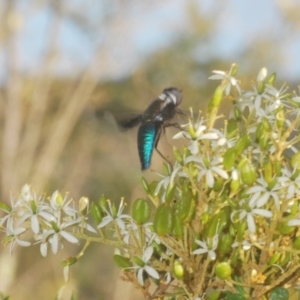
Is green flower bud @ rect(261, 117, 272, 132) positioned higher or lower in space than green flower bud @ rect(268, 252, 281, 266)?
higher

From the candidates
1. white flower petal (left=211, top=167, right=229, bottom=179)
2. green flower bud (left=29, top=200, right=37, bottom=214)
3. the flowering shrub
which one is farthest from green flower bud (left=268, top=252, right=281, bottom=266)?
green flower bud (left=29, top=200, right=37, bottom=214)

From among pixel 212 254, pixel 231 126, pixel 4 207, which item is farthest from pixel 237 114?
pixel 4 207

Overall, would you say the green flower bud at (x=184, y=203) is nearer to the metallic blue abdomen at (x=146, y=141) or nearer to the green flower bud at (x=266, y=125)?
the green flower bud at (x=266, y=125)

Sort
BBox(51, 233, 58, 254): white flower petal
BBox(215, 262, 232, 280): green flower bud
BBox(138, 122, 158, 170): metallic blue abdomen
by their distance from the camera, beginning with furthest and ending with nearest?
BBox(138, 122, 158, 170): metallic blue abdomen → BBox(51, 233, 58, 254): white flower petal → BBox(215, 262, 232, 280): green flower bud

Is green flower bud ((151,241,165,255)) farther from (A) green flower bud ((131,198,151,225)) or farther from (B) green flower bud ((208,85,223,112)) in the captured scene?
(B) green flower bud ((208,85,223,112))

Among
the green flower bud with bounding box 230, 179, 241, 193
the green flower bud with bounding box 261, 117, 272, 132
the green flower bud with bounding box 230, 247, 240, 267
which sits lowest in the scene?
the green flower bud with bounding box 230, 247, 240, 267

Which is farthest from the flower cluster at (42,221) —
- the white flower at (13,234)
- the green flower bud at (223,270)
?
the green flower bud at (223,270)

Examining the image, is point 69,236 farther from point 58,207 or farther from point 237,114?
point 237,114

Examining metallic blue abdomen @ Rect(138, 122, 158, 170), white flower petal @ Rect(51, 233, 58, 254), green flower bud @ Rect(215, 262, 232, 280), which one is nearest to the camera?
green flower bud @ Rect(215, 262, 232, 280)
